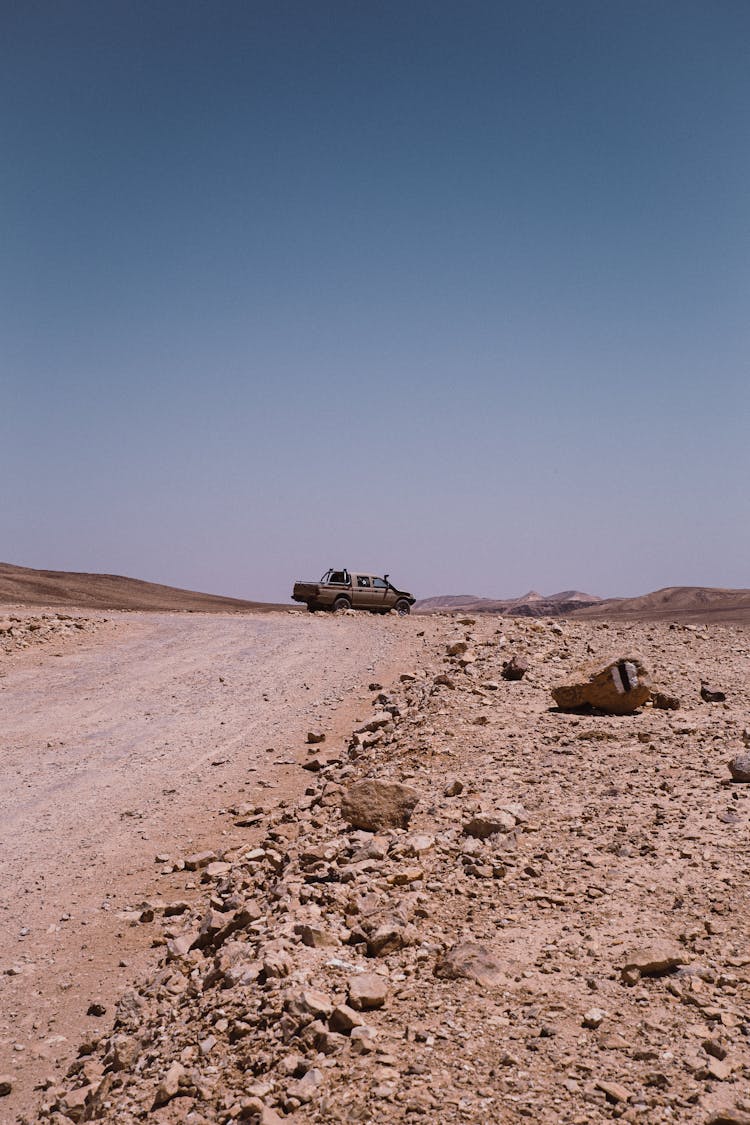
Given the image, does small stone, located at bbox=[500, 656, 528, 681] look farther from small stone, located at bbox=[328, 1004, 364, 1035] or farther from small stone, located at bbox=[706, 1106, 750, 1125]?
small stone, located at bbox=[706, 1106, 750, 1125]

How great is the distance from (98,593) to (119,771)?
34359 millimetres

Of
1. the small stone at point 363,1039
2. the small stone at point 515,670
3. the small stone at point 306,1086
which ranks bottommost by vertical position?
the small stone at point 306,1086

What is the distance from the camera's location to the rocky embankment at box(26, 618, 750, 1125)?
3732 millimetres

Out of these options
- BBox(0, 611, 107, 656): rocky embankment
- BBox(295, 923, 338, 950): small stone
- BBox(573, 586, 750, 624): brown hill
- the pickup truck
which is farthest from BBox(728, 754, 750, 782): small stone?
BBox(573, 586, 750, 624): brown hill

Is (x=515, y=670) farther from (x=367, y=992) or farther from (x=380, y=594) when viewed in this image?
(x=380, y=594)

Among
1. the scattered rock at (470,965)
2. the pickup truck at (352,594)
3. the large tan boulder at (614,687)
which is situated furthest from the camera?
the pickup truck at (352,594)

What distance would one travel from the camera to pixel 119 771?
34.3 feet

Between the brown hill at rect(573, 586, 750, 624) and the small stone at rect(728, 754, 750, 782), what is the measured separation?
4354cm

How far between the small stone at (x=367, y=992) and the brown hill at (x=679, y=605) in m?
47.3

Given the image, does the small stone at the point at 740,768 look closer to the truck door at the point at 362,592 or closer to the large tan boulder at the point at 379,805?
the large tan boulder at the point at 379,805

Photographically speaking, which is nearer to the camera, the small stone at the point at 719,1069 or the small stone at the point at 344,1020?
the small stone at the point at 719,1069

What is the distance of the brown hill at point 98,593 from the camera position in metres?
36.3

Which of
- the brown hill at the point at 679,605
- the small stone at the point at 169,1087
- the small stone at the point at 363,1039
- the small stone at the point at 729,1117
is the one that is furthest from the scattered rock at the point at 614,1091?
the brown hill at the point at 679,605

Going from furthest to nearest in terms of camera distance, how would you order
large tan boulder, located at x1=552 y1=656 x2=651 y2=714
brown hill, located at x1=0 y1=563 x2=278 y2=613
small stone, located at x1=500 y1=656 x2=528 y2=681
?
1. brown hill, located at x1=0 y1=563 x2=278 y2=613
2. small stone, located at x1=500 y1=656 x2=528 y2=681
3. large tan boulder, located at x1=552 y1=656 x2=651 y2=714
